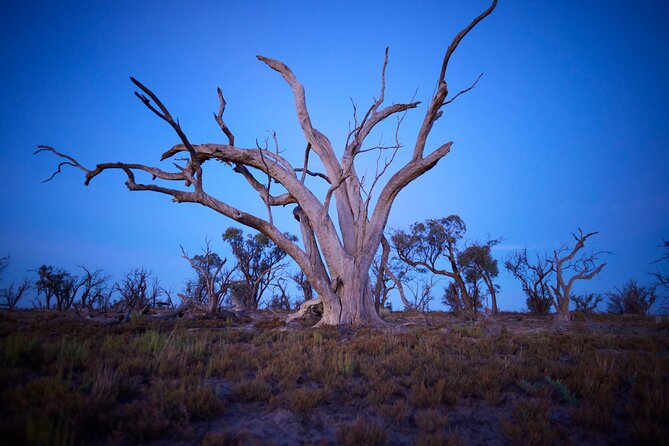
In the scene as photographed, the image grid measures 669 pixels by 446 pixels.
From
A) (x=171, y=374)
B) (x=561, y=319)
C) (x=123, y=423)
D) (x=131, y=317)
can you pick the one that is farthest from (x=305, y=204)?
(x=561, y=319)

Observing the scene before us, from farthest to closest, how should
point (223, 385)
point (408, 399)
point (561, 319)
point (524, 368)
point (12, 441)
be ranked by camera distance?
point (561, 319)
point (524, 368)
point (223, 385)
point (408, 399)
point (12, 441)

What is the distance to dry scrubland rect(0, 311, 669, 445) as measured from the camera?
2.99 m

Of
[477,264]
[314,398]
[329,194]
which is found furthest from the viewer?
[477,264]

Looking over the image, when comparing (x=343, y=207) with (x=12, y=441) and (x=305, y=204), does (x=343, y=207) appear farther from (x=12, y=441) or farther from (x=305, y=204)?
(x=12, y=441)

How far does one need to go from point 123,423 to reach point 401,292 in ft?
45.4

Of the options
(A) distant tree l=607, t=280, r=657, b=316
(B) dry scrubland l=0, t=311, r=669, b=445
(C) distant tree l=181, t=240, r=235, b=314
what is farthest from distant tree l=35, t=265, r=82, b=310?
(A) distant tree l=607, t=280, r=657, b=316

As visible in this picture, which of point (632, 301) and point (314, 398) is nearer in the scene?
point (314, 398)

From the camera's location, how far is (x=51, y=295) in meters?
29.1

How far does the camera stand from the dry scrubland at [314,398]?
9.82ft

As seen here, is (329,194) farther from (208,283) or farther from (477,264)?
(477,264)

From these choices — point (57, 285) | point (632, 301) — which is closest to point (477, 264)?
point (632, 301)

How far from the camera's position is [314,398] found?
3.77 metres

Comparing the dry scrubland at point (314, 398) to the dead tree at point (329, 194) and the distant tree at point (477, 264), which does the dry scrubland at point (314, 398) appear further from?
the distant tree at point (477, 264)

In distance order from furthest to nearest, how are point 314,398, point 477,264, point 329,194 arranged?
point 477,264 → point 329,194 → point 314,398
